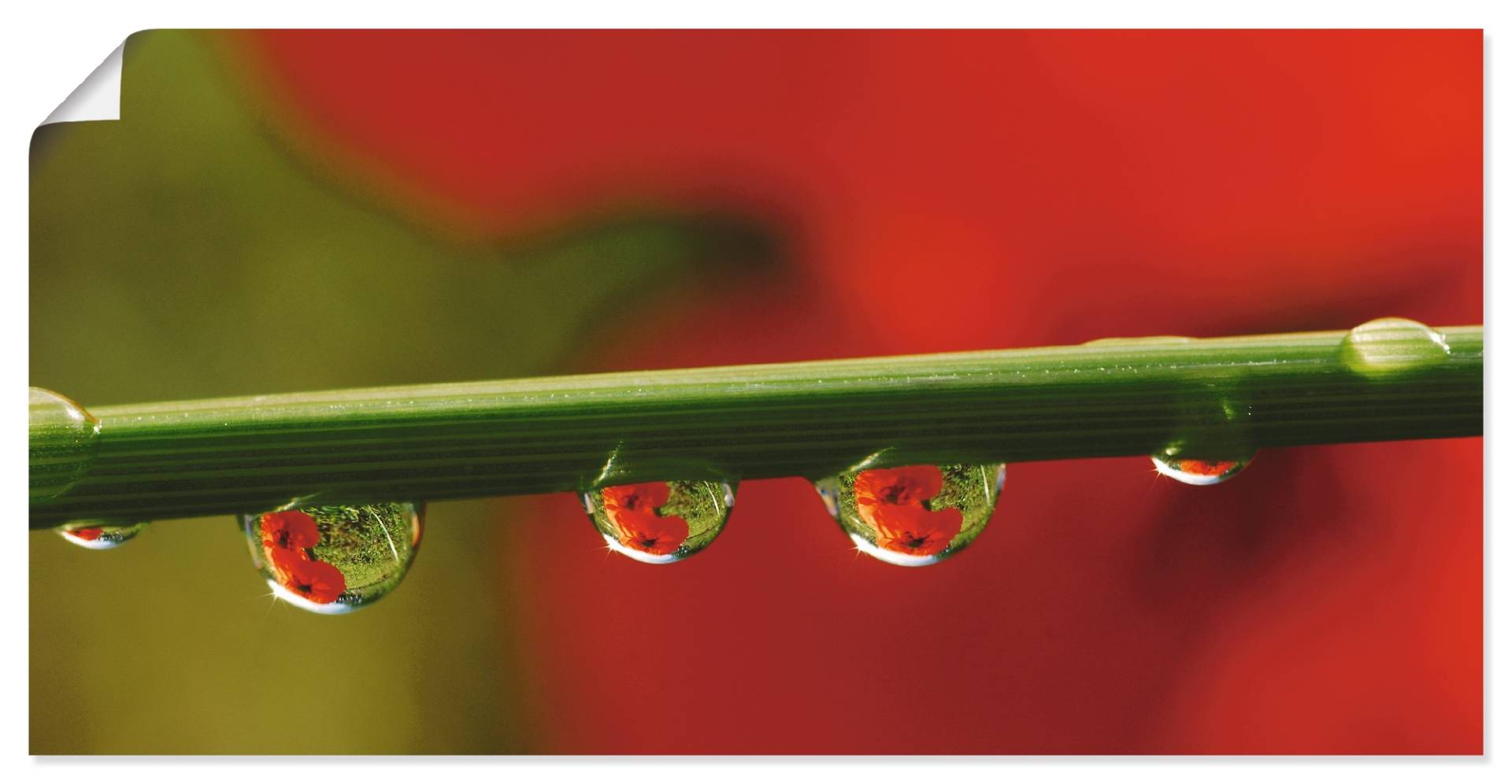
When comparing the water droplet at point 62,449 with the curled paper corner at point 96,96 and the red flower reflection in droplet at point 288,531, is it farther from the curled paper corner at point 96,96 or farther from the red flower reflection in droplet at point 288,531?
the curled paper corner at point 96,96

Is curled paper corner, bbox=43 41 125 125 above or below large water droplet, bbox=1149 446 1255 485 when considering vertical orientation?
above

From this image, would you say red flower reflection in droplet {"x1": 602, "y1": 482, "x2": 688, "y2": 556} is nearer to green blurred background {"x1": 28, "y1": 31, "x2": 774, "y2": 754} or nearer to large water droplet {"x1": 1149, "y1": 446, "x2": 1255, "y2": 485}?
large water droplet {"x1": 1149, "y1": 446, "x2": 1255, "y2": 485}

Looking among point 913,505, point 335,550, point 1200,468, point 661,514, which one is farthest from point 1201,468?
point 335,550

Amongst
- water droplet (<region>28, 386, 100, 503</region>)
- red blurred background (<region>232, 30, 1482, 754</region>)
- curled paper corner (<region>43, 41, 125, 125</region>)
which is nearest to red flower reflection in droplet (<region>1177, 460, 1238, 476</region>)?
red blurred background (<region>232, 30, 1482, 754</region>)

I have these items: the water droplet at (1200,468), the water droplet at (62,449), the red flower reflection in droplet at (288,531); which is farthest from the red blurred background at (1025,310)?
the water droplet at (62,449)

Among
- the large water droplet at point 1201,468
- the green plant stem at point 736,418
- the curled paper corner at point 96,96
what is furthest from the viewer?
the curled paper corner at point 96,96

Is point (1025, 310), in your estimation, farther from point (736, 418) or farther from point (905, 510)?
point (736, 418)

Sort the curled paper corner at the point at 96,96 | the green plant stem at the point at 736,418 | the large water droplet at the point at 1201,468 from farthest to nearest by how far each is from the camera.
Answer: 1. the curled paper corner at the point at 96,96
2. the large water droplet at the point at 1201,468
3. the green plant stem at the point at 736,418
